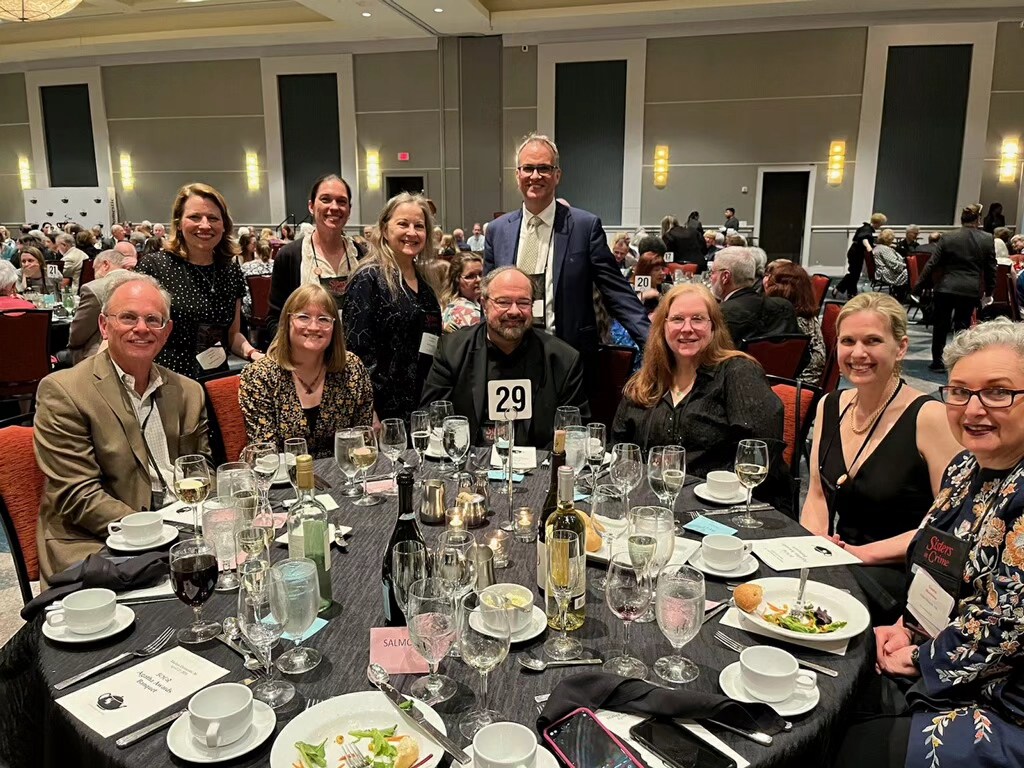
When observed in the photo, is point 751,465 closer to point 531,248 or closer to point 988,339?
point 988,339

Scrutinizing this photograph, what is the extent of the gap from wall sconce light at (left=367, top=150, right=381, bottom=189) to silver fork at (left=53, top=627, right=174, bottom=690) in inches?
596

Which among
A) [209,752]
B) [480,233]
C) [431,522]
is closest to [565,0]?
[480,233]

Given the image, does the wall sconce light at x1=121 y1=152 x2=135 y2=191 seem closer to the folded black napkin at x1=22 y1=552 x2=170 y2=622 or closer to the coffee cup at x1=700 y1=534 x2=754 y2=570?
the folded black napkin at x1=22 y1=552 x2=170 y2=622

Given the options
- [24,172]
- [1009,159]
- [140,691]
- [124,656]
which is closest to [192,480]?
[124,656]

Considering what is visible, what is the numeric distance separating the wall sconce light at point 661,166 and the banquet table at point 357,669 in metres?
13.7

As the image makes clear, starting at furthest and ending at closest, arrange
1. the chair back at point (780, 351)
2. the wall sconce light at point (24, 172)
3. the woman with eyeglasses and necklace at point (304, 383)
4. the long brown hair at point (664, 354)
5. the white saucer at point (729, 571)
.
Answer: the wall sconce light at point (24, 172), the chair back at point (780, 351), the long brown hair at point (664, 354), the woman with eyeglasses and necklace at point (304, 383), the white saucer at point (729, 571)

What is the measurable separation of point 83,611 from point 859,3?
46.9ft

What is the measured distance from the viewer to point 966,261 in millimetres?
7965

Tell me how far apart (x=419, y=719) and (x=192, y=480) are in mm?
984

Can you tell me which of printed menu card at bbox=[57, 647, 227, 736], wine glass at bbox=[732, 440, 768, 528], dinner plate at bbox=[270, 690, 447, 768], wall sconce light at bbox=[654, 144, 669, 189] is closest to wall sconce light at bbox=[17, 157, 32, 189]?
wall sconce light at bbox=[654, 144, 669, 189]

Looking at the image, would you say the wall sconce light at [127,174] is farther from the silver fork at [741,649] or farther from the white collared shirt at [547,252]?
the silver fork at [741,649]

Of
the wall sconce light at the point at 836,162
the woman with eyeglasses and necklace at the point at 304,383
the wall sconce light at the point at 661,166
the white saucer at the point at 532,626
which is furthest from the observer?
the wall sconce light at the point at 661,166

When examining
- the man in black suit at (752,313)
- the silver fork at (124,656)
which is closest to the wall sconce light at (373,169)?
the man in black suit at (752,313)

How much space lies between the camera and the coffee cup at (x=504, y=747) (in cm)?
104
